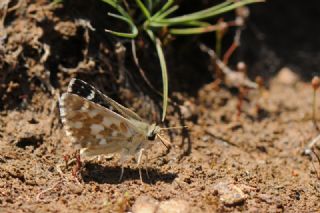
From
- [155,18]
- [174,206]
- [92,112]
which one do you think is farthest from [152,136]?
[155,18]

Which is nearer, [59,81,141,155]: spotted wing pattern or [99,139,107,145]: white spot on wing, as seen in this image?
[59,81,141,155]: spotted wing pattern

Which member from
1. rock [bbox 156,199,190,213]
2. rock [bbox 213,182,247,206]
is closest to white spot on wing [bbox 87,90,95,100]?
rock [bbox 156,199,190,213]

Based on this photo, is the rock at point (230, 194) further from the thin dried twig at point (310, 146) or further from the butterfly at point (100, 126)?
the thin dried twig at point (310, 146)

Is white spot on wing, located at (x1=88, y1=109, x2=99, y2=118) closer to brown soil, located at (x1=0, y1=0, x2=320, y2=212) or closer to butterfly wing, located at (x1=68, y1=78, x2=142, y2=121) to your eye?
butterfly wing, located at (x1=68, y1=78, x2=142, y2=121)

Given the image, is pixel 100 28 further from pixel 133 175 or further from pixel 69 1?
pixel 133 175

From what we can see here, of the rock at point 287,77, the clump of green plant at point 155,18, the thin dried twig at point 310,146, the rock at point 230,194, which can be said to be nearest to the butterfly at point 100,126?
the rock at point 230,194

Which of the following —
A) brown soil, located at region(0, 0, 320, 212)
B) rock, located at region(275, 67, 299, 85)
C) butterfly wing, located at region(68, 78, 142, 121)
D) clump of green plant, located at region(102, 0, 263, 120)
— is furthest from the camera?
rock, located at region(275, 67, 299, 85)

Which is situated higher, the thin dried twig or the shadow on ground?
the thin dried twig
